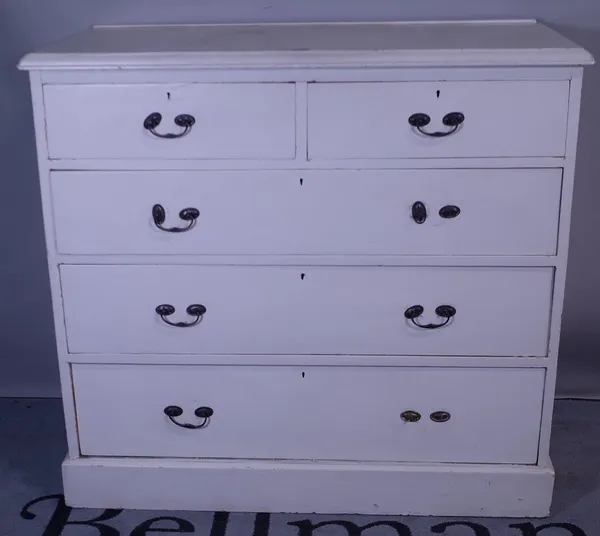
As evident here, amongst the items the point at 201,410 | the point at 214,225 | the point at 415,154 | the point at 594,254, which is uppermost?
the point at 415,154

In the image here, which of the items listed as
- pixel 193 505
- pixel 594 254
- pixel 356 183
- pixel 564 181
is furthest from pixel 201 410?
pixel 594 254

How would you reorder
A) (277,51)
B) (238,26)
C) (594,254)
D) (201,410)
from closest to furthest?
(277,51) < (201,410) < (238,26) < (594,254)

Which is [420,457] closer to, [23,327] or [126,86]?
[126,86]

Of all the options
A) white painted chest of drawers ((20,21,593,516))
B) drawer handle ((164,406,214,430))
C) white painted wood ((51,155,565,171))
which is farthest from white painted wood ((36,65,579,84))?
drawer handle ((164,406,214,430))

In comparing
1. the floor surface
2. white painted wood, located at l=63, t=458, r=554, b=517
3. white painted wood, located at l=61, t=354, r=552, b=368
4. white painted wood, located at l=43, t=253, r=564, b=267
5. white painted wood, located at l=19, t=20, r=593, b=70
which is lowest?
the floor surface

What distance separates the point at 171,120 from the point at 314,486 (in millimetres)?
843

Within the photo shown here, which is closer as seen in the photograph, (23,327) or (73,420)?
(73,420)

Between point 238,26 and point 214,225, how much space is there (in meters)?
0.57

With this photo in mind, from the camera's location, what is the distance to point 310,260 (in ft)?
5.37

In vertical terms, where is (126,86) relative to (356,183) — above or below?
above

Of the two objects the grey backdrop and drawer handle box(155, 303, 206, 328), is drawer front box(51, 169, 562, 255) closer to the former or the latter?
drawer handle box(155, 303, 206, 328)

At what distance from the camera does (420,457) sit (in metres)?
1.78

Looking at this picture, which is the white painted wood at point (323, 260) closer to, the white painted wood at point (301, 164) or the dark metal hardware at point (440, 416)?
the white painted wood at point (301, 164)

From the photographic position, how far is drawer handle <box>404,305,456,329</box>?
1.65 meters
